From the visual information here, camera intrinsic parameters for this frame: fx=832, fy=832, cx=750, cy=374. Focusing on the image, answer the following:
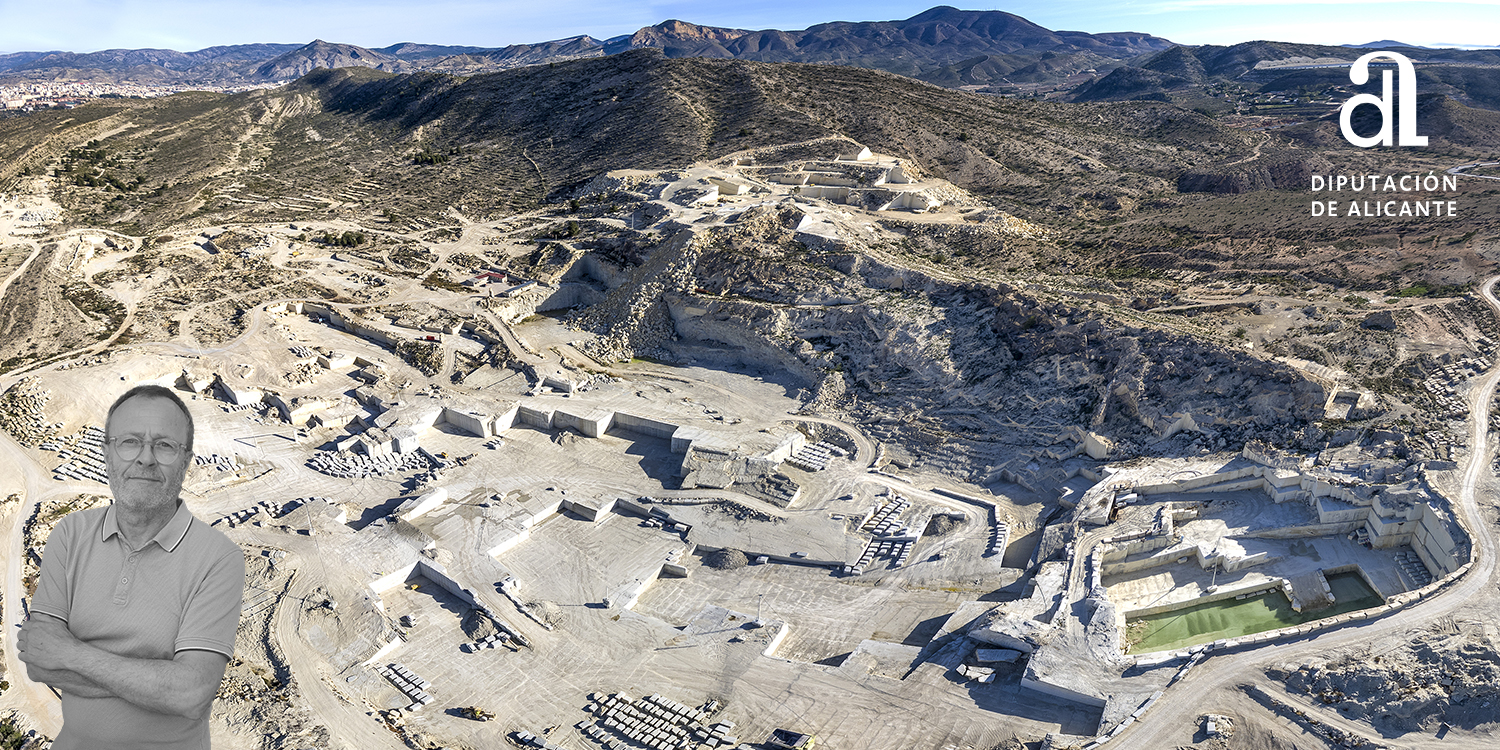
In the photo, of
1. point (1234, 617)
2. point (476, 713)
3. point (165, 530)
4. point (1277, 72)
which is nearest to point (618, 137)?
point (476, 713)

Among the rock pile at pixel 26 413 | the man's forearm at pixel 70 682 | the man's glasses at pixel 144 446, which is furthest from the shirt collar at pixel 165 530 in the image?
the rock pile at pixel 26 413

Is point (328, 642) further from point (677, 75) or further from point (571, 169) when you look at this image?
point (677, 75)

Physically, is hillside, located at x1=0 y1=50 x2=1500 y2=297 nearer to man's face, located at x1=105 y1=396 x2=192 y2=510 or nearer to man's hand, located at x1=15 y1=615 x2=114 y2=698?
man's face, located at x1=105 y1=396 x2=192 y2=510

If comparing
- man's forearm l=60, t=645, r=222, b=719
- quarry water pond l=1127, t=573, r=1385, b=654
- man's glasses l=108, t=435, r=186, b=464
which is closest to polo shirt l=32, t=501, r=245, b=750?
man's forearm l=60, t=645, r=222, b=719

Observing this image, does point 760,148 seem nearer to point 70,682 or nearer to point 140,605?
point 140,605

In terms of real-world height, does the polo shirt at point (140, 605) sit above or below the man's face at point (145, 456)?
below

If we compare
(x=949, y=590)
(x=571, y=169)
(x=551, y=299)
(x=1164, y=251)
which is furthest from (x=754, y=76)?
(x=949, y=590)

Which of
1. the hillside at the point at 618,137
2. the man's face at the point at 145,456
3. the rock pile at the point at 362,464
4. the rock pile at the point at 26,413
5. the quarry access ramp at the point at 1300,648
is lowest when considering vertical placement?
the quarry access ramp at the point at 1300,648

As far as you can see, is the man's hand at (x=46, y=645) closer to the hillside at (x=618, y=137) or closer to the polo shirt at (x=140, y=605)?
the polo shirt at (x=140, y=605)
